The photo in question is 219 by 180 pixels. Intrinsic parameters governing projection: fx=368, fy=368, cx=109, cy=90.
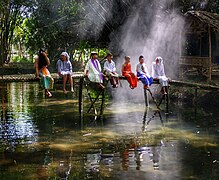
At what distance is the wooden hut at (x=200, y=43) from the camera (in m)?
16.6

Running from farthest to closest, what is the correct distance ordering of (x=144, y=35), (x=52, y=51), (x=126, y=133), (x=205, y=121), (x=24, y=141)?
(x=52, y=51) < (x=144, y=35) < (x=205, y=121) < (x=126, y=133) < (x=24, y=141)

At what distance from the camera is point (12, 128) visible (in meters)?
10.7

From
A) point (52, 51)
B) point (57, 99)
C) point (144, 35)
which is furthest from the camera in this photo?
point (52, 51)

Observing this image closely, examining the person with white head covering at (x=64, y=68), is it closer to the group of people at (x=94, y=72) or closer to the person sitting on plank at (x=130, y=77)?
the group of people at (x=94, y=72)

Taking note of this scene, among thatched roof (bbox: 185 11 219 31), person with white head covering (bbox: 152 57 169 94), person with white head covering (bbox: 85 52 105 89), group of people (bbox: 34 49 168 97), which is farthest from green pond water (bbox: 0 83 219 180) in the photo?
thatched roof (bbox: 185 11 219 31)

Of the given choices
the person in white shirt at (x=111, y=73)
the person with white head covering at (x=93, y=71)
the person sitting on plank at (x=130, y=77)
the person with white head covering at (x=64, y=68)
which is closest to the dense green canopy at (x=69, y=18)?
the person sitting on plank at (x=130, y=77)

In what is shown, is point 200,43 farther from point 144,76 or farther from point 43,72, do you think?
point 43,72

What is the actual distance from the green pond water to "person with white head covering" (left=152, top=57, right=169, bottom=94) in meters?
1.12

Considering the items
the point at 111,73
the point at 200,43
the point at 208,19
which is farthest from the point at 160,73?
the point at 200,43

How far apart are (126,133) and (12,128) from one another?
3.33 m

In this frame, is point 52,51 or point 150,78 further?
point 52,51

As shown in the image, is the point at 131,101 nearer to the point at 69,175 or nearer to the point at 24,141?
the point at 24,141

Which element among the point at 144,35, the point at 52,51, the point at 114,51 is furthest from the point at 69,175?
the point at 52,51

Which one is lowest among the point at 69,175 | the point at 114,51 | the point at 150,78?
the point at 69,175
